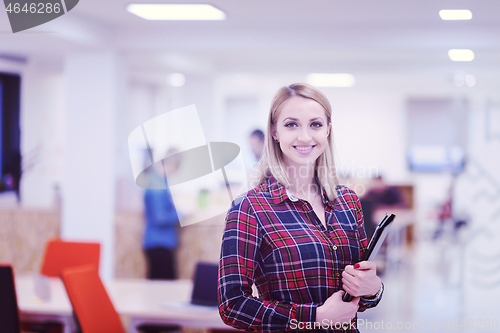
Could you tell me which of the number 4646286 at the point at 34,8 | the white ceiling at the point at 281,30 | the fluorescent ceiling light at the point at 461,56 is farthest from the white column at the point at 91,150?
the fluorescent ceiling light at the point at 461,56

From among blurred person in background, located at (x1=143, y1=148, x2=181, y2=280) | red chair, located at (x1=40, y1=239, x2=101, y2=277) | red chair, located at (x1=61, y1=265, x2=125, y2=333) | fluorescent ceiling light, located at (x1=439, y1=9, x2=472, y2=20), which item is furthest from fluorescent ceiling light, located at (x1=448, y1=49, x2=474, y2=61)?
red chair, located at (x1=61, y1=265, x2=125, y2=333)

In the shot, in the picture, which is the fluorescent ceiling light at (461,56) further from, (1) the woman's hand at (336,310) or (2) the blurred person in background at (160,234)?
(1) the woman's hand at (336,310)

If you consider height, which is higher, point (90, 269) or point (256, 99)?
point (256, 99)

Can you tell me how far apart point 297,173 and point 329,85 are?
29.9 ft

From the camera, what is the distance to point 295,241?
1.30m

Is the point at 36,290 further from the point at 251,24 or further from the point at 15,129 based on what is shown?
the point at 15,129

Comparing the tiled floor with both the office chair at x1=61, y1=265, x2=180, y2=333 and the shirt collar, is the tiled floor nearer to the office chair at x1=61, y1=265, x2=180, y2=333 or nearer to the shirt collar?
the office chair at x1=61, y1=265, x2=180, y2=333

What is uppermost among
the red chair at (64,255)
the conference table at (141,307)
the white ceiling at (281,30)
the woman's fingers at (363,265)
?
the white ceiling at (281,30)

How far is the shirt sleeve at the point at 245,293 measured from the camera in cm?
126

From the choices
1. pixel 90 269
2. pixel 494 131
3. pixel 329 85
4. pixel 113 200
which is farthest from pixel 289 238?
pixel 329 85

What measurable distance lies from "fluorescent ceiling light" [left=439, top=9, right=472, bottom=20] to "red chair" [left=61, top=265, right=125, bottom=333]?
139 inches

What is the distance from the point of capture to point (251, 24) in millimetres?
5023

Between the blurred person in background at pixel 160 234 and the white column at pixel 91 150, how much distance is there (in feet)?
2.70

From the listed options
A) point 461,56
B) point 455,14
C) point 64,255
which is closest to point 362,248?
point 64,255
